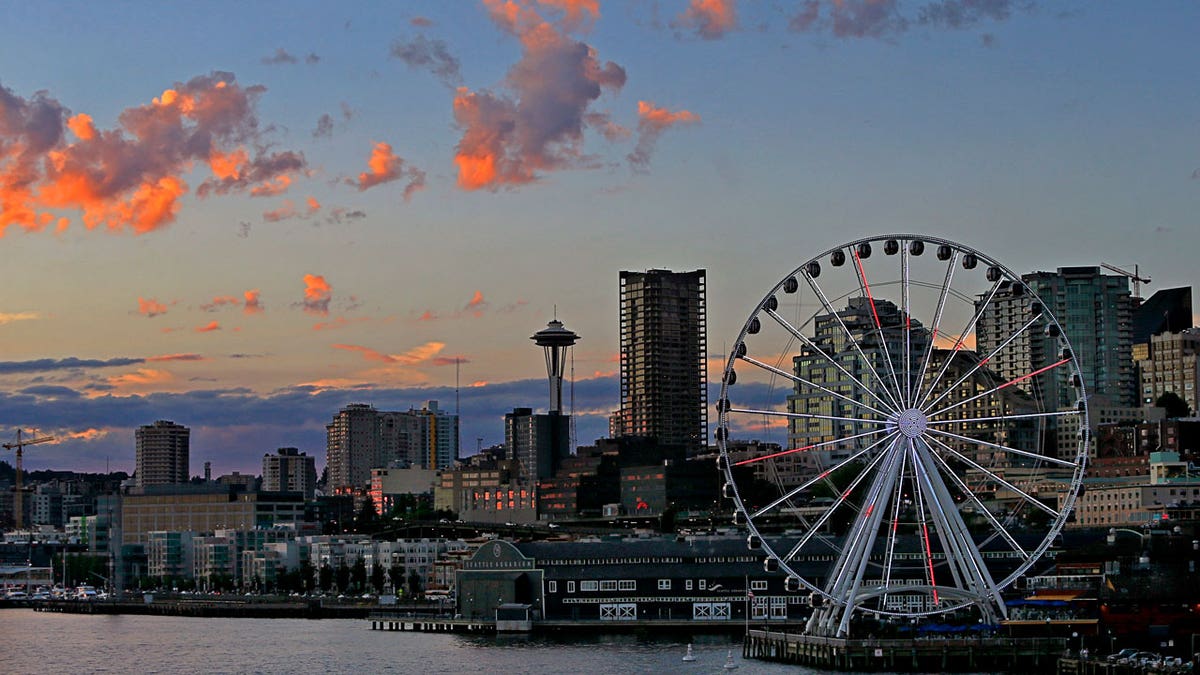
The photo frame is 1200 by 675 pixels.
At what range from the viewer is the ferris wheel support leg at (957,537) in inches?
3612

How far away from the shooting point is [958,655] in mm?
92312

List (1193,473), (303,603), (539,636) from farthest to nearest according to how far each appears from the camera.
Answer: (303,603) → (1193,473) → (539,636)

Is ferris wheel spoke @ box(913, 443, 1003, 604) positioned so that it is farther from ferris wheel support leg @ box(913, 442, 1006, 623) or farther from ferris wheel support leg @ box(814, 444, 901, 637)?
ferris wheel support leg @ box(814, 444, 901, 637)

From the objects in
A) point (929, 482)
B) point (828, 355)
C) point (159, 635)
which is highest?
point (828, 355)

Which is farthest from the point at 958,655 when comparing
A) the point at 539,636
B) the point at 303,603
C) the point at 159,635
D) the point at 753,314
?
the point at 303,603

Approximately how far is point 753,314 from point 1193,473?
3293 inches

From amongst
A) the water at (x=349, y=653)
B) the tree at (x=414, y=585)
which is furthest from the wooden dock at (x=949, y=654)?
the tree at (x=414, y=585)

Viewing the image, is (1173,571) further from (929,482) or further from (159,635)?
(159,635)

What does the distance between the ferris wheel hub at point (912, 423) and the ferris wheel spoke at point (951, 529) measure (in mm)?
574

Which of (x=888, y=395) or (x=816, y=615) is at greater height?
(x=888, y=395)

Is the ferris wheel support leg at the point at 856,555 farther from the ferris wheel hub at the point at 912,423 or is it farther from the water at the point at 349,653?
the water at the point at 349,653

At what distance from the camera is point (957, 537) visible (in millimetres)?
→ 94438

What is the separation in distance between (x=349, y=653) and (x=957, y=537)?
133 feet

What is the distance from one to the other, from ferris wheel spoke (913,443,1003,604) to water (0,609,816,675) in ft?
28.2
